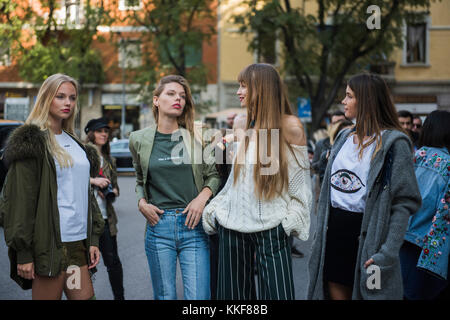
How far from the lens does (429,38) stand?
88.9ft

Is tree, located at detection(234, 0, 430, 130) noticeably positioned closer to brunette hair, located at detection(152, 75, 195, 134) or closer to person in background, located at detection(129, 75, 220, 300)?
brunette hair, located at detection(152, 75, 195, 134)

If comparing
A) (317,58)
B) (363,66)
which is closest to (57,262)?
(317,58)

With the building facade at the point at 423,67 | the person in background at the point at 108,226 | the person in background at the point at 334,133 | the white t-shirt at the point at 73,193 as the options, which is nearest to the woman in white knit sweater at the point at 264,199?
the white t-shirt at the point at 73,193

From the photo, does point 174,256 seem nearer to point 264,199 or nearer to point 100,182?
point 264,199

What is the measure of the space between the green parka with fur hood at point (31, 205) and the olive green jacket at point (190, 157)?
1.95 feet

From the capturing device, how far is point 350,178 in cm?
308

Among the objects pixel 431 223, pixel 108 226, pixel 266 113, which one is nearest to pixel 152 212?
pixel 266 113

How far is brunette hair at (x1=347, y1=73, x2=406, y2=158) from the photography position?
3.07 metres

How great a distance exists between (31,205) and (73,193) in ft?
0.93

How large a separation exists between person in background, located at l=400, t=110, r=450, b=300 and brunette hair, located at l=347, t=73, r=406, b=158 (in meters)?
1.08

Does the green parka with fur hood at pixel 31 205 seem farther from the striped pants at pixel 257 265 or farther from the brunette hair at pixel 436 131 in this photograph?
the brunette hair at pixel 436 131

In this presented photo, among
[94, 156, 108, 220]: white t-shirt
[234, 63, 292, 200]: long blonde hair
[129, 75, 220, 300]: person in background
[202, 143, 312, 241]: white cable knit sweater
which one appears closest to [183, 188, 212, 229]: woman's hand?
[129, 75, 220, 300]: person in background
